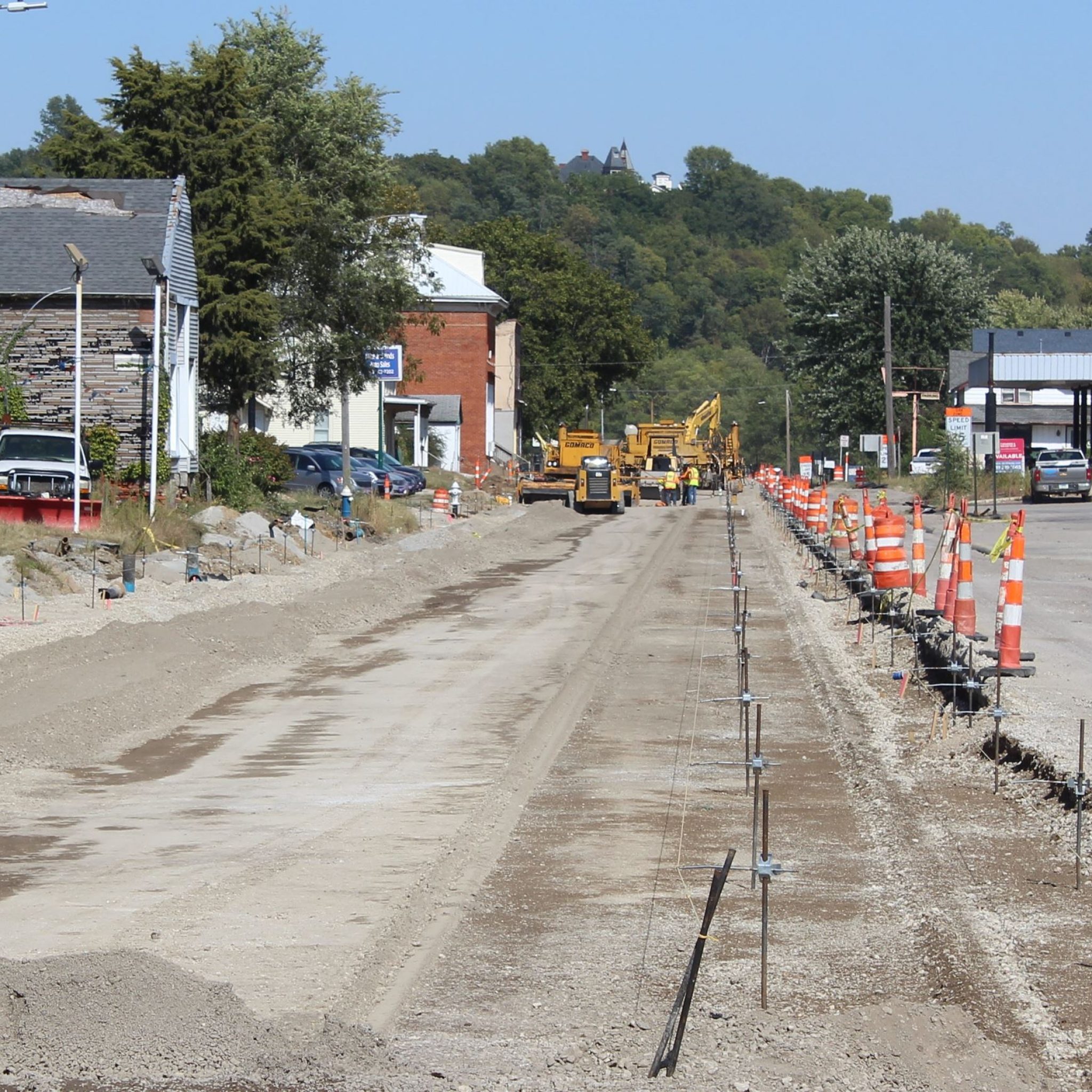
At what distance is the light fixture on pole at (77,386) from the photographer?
24.9 metres

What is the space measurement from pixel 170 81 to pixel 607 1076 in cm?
3344

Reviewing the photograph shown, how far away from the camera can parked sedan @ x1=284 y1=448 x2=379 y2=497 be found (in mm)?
44250

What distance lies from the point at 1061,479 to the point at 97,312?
32116 mm

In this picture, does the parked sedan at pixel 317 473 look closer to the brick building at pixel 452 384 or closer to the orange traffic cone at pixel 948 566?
the brick building at pixel 452 384

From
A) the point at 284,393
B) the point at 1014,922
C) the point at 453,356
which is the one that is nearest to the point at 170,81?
the point at 284,393

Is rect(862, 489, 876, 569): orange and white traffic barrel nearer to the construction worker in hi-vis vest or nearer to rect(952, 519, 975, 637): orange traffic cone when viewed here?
rect(952, 519, 975, 637): orange traffic cone

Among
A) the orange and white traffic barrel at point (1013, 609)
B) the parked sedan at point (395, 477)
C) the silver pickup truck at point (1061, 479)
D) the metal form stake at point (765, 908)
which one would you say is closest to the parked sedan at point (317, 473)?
the parked sedan at point (395, 477)

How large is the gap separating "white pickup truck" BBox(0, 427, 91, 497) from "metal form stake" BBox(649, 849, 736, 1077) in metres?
21.8

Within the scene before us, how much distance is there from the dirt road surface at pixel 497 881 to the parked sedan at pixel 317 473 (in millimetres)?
27392

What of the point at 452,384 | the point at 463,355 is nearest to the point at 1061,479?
the point at 452,384

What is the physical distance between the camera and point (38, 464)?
1063 inches

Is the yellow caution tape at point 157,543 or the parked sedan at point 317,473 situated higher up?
the parked sedan at point 317,473

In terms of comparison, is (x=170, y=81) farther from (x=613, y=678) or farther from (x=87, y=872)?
(x=87, y=872)

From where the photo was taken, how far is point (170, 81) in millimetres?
35469
